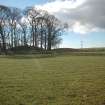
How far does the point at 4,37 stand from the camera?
93.9 m

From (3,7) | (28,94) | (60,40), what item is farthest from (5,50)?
(28,94)

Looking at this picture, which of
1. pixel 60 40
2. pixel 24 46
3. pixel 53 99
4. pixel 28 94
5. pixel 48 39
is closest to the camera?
pixel 53 99

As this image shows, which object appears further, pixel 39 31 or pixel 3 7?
pixel 39 31

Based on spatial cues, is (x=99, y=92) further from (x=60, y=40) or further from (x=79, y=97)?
(x=60, y=40)

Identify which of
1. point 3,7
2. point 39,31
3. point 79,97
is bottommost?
point 79,97

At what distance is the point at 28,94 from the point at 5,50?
265 ft

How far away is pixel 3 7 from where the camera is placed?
301 feet

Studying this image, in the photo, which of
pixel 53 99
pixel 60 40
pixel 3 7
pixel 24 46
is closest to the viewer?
pixel 53 99

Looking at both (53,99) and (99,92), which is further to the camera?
(99,92)

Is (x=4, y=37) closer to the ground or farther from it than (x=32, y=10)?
closer to the ground

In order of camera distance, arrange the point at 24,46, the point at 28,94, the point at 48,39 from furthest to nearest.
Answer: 1. the point at 48,39
2. the point at 24,46
3. the point at 28,94

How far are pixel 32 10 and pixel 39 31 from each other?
28.1 ft

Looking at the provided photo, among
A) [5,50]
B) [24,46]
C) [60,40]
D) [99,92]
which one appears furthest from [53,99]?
[60,40]

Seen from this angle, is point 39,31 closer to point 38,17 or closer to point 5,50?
point 38,17
